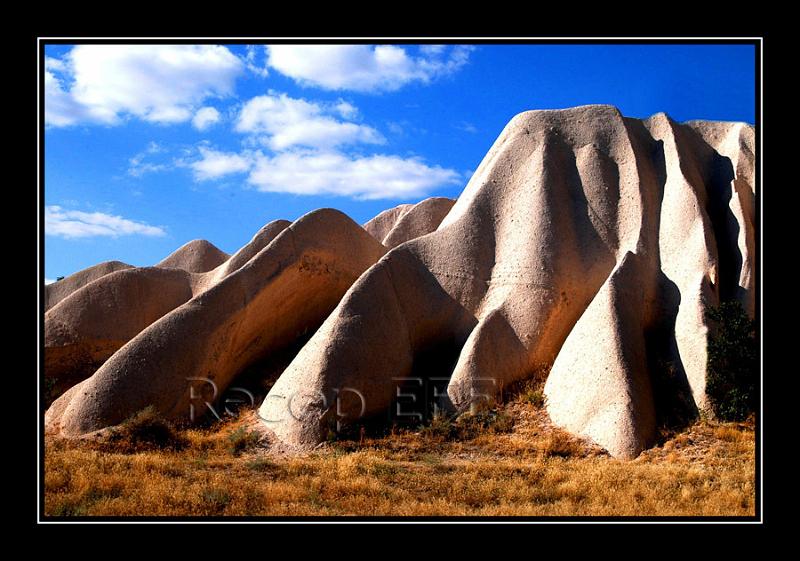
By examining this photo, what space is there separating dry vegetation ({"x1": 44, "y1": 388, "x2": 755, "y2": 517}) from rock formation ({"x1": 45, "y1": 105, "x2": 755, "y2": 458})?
1.62 ft

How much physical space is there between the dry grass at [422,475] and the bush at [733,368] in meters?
0.29

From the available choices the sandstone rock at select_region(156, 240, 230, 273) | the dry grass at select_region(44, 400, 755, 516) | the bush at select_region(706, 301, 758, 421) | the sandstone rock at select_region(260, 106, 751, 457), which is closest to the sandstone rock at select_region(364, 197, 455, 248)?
the sandstone rock at select_region(260, 106, 751, 457)

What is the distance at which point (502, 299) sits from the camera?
11641 mm

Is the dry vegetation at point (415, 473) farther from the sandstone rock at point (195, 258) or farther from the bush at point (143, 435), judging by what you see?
the sandstone rock at point (195, 258)

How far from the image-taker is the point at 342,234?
1384cm

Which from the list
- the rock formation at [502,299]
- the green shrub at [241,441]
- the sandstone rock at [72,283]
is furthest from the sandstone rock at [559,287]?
the sandstone rock at [72,283]

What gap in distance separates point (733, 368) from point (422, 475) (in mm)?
4610

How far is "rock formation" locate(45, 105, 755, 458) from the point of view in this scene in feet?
32.6

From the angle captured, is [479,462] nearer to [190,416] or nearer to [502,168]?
[190,416]

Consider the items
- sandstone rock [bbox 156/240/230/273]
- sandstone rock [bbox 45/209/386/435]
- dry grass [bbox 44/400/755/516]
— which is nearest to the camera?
dry grass [bbox 44/400/755/516]

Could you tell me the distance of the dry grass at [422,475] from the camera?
6664 millimetres

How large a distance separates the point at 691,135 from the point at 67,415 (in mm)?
12577

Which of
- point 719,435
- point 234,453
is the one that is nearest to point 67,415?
point 234,453

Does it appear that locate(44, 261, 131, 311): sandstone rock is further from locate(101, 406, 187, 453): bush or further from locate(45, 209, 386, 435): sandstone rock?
locate(101, 406, 187, 453): bush
